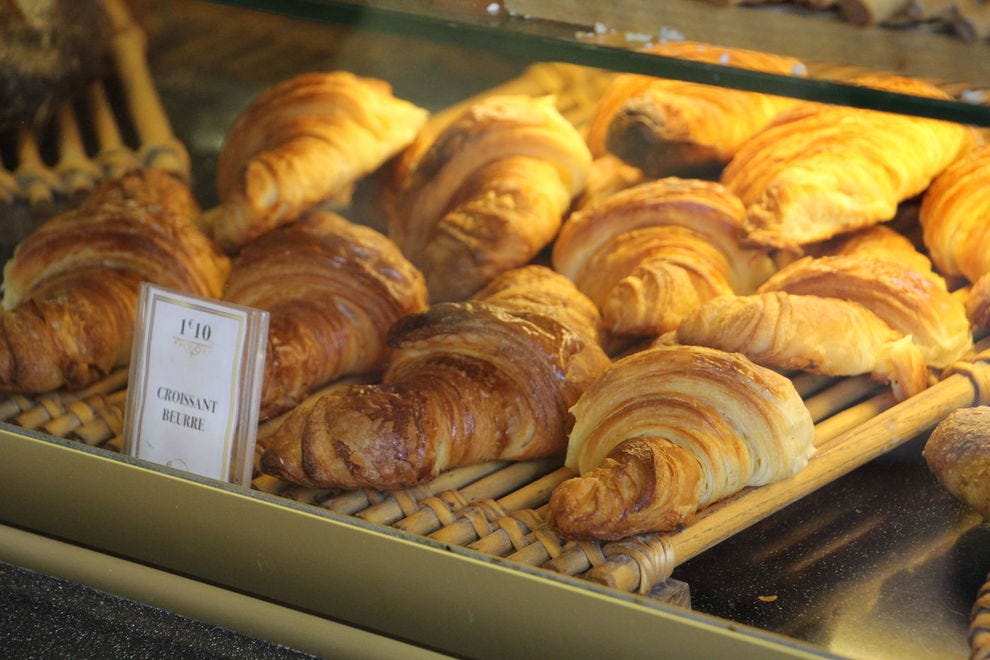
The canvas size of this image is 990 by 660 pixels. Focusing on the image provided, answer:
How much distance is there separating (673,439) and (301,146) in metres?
0.63

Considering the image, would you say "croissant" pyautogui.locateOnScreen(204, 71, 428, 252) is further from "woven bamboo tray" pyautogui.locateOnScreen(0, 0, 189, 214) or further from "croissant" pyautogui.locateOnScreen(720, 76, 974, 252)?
"croissant" pyautogui.locateOnScreen(720, 76, 974, 252)

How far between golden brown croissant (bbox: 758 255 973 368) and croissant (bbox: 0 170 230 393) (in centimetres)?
64

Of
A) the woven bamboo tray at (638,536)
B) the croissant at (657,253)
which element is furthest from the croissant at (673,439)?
the croissant at (657,253)

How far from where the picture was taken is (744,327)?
3.55 feet

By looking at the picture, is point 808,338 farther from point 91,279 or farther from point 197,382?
point 91,279

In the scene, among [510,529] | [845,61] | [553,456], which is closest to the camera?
[845,61]

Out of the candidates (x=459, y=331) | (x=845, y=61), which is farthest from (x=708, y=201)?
(x=845, y=61)

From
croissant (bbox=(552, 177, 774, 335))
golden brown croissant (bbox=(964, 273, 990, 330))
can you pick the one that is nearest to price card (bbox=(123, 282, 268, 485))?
croissant (bbox=(552, 177, 774, 335))

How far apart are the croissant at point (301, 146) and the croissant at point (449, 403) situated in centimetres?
29

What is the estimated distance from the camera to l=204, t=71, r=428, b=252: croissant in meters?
1.37

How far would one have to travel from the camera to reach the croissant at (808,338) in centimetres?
Result: 108

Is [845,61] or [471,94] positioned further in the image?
[471,94]

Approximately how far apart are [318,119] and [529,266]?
33 centimetres

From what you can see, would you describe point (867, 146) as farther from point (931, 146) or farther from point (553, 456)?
point (553, 456)
